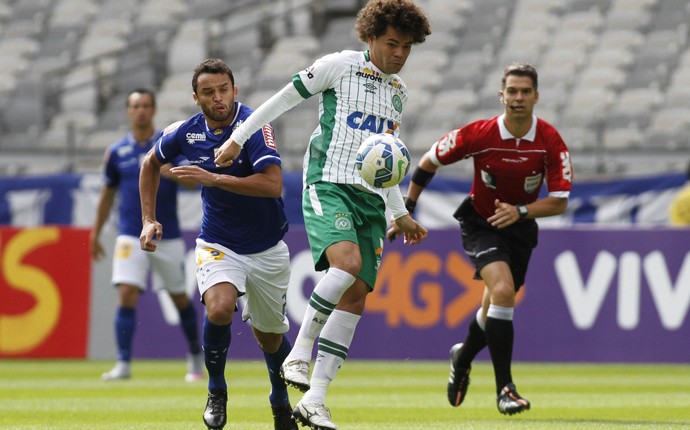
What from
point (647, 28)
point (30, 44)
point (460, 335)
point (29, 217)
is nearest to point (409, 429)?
point (460, 335)

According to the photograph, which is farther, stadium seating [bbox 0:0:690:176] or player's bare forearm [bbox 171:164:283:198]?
stadium seating [bbox 0:0:690:176]

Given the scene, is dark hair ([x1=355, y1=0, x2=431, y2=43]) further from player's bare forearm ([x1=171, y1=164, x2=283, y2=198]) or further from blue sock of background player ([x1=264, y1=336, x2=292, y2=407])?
blue sock of background player ([x1=264, y1=336, x2=292, y2=407])

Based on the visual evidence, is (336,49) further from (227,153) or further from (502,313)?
(227,153)

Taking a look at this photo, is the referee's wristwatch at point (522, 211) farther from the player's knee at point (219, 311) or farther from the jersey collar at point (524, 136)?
the player's knee at point (219, 311)

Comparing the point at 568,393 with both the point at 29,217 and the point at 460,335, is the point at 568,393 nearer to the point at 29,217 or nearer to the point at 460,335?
the point at 460,335

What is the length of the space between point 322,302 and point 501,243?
8.09 ft

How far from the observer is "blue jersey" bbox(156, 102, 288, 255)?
6895mm

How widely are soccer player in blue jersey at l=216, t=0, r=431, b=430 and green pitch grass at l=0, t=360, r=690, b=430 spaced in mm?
1044

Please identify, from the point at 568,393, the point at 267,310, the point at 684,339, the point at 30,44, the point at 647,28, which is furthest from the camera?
the point at 30,44

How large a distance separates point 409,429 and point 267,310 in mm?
1166

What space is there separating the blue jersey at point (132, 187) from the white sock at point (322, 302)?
5.21 metres

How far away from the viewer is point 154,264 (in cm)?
1159

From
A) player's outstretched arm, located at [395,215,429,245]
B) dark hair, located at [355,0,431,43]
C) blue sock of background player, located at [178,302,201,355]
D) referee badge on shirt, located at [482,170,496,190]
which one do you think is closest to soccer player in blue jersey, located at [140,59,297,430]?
player's outstretched arm, located at [395,215,429,245]

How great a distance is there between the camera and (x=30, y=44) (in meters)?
26.7
